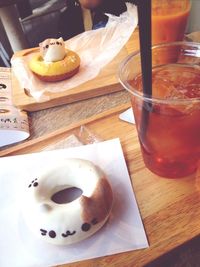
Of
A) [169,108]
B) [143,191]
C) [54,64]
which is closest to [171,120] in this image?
[169,108]

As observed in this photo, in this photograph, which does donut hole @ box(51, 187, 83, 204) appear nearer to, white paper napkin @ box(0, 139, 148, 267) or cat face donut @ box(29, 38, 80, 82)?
white paper napkin @ box(0, 139, 148, 267)

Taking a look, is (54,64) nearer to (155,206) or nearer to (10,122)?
(10,122)

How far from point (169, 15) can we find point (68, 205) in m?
0.48

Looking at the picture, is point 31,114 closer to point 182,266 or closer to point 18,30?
point 182,266

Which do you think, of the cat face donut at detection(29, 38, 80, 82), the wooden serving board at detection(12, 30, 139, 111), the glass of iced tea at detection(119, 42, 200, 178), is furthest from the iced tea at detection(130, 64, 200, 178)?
the cat face donut at detection(29, 38, 80, 82)

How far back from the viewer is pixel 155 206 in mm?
443

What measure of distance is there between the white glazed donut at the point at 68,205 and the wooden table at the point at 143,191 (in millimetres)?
45

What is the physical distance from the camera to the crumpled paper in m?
0.80

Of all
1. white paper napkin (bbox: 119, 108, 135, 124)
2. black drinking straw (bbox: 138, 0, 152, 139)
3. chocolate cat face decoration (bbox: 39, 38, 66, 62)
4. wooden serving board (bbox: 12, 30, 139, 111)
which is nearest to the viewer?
black drinking straw (bbox: 138, 0, 152, 139)

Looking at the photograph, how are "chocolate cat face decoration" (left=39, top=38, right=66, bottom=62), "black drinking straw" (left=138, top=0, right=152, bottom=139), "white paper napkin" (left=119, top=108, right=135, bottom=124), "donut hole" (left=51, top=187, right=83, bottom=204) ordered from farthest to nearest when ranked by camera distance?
"chocolate cat face decoration" (left=39, top=38, right=66, bottom=62) < "white paper napkin" (left=119, top=108, right=135, bottom=124) < "donut hole" (left=51, top=187, right=83, bottom=204) < "black drinking straw" (left=138, top=0, right=152, bottom=139)

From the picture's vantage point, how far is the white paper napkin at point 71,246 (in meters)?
0.40

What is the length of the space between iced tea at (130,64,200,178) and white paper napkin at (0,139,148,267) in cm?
7

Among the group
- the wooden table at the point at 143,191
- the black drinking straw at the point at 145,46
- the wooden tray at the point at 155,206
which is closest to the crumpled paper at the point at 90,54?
the wooden table at the point at 143,191

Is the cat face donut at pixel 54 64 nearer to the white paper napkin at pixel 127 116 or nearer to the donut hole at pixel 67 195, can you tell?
the white paper napkin at pixel 127 116
